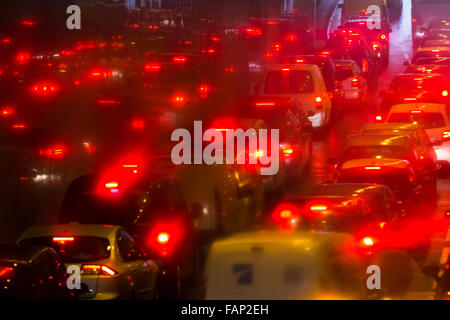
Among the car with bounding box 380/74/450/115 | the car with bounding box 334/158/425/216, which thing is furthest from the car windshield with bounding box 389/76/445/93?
the car with bounding box 334/158/425/216

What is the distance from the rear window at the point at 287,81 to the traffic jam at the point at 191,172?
29mm

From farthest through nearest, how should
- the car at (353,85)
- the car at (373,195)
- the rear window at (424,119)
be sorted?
the car at (353,85)
the rear window at (424,119)
the car at (373,195)

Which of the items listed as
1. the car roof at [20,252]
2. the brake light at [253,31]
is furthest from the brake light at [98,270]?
the brake light at [253,31]

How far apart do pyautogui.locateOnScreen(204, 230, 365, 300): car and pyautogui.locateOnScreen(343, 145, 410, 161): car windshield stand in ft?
35.5

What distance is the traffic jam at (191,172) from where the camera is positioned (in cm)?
1064

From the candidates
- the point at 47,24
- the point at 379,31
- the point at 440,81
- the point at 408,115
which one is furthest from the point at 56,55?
the point at 379,31

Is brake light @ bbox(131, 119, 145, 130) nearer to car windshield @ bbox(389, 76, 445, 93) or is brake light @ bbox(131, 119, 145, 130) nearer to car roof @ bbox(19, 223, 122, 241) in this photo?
car windshield @ bbox(389, 76, 445, 93)

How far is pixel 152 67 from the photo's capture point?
27797 millimetres

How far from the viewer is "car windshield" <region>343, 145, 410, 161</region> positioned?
20797 millimetres

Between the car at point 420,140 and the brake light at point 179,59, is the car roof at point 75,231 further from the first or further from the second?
the brake light at point 179,59

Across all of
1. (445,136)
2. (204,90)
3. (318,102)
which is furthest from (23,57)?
(204,90)

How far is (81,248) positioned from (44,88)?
250 inches

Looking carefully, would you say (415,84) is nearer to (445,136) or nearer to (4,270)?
(445,136)

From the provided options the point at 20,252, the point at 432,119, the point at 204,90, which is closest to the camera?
the point at 20,252
